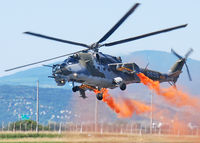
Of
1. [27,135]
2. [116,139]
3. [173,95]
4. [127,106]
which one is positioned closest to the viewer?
[173,95]

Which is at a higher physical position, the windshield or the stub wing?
the windshield

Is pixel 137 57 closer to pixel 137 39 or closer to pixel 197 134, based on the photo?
pixel 197 134

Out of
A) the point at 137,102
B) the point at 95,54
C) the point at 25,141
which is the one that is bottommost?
the point at 25,141

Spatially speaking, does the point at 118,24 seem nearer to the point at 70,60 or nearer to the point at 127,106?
the point at 70,60

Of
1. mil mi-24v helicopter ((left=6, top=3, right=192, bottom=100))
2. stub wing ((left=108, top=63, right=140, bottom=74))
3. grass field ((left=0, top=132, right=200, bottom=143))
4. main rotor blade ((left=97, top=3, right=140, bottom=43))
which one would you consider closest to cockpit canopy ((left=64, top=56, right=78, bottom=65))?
mil mi-24v helicopter ((left=6, top=3, right=192, bottom=100))

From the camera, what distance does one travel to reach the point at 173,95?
1997 inches

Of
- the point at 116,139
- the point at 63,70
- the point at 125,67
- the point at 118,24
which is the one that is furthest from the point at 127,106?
the point at 118,24

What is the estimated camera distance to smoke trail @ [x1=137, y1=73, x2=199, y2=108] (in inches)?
1852

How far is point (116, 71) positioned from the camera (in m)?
44.1

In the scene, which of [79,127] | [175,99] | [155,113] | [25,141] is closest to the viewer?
[175,99]

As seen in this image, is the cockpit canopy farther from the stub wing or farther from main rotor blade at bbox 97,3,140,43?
the stub wing

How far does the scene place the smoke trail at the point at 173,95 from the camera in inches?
1852

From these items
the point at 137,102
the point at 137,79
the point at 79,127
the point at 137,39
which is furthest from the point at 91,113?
the point at 137,39

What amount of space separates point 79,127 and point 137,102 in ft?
41.5
